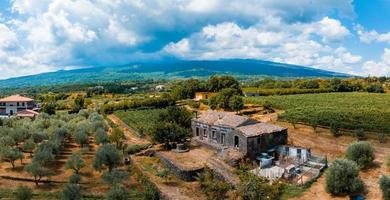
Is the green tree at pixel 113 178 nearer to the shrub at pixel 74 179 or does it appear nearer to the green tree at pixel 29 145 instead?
the shrub at pixel 74 179

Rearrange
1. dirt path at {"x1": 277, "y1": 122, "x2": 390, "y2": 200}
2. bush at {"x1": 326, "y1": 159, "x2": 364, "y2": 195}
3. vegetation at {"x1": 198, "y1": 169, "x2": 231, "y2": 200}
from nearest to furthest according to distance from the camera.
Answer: bush at {"x1": 326, "y1": 159, "x2": 364, "y2": 195} < dirt path at {"x1": 277, "y1": 122, "x2": 390, "y2": 200} < vegetation at {"x1": 198, "y1": 169, "x2": 231, "y2": 200}

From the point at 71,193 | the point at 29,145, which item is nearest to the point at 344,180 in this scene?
the point at 71,193

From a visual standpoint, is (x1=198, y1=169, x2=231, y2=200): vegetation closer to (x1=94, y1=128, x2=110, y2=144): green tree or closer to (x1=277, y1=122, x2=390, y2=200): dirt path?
(x1=277, y1=122, x2=390, y2=200): dirt path

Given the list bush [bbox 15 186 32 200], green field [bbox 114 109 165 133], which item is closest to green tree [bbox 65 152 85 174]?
bush [bbox 15 186 32 200]

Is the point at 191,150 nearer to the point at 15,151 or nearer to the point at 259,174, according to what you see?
the point at 259,174

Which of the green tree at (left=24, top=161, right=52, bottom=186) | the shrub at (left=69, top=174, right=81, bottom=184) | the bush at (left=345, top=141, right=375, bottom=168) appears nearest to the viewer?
the green tree at (left=24, top=161, right=52, bottom=186)

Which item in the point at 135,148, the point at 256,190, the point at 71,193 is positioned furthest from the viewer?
the point at 135,148

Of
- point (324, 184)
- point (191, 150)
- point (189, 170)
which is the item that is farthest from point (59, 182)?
point (324, 184)

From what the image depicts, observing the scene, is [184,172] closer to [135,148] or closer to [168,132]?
[168,132]
